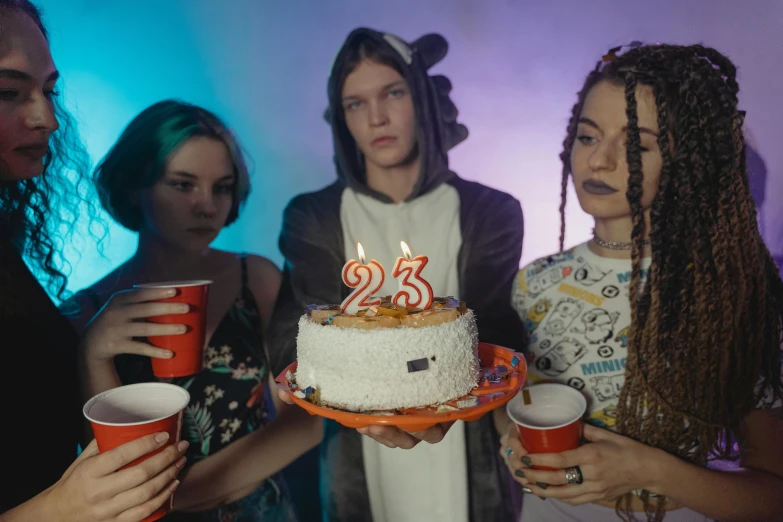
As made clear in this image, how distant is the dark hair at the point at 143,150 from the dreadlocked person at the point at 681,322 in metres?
1.75

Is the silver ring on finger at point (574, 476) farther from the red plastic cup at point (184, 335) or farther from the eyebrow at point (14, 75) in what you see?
the eyebrow at point (14, 75)

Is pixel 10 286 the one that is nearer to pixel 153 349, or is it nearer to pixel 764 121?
pixel 153 349

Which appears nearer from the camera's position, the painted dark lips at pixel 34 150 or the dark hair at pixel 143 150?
the painted dark lips at pixel 34 150

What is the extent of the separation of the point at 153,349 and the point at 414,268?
3.33ft

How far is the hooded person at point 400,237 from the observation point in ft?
7.52

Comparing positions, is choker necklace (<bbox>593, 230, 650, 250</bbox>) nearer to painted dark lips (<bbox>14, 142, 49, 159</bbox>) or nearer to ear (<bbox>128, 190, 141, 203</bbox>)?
ear (<bbox>128, 190, 141, 203</bbox>)

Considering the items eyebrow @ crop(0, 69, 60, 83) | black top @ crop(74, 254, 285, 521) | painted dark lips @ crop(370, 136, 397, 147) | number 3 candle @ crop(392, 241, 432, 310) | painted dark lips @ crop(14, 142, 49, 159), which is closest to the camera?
number 3 candle @ crop(392, 241, 432, 310)

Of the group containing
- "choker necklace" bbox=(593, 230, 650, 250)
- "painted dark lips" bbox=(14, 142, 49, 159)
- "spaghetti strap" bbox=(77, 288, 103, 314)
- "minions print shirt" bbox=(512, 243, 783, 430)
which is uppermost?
"painted dark lips" bbox=(14, 142, 49, 159)

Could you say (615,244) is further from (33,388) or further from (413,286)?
(33,388)

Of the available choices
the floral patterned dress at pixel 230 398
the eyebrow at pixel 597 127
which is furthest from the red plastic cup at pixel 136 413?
the eyebrow at pixel 597 127

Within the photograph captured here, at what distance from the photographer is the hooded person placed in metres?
2.29

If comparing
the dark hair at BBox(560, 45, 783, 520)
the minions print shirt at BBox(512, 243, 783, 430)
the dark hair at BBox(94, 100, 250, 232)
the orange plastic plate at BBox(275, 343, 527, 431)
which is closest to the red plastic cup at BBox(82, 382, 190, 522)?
the orange plastic plate at BBox(275, 343, 527, 431)

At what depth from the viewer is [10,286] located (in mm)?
1789

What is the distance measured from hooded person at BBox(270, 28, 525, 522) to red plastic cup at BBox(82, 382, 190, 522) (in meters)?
0.73
